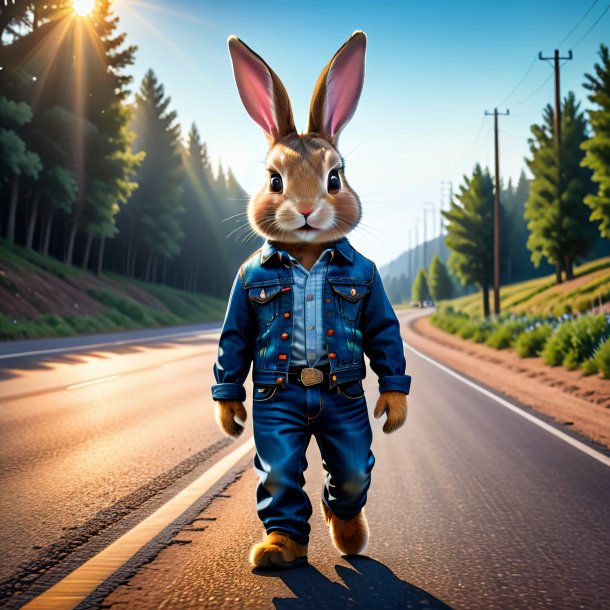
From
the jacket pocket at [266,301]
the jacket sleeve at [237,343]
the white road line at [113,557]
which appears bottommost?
the white road line at [113,557]

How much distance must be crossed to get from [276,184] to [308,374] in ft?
3.36

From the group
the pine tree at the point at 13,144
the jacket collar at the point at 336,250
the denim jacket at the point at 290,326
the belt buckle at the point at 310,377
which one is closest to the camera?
the belt buckle at the point at 310,377

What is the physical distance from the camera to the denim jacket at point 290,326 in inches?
146

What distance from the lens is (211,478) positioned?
5887 millimetres

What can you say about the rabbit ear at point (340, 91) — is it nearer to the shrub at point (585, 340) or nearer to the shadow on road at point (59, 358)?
the shadow on road at point (59, 358)

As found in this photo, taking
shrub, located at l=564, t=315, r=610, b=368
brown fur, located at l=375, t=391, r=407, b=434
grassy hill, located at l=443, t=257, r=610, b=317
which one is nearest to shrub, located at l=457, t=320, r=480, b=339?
grassy hill, located at l=443, t=257, r=610, b=317

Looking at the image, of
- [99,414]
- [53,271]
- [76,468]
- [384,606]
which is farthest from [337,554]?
[53,271]

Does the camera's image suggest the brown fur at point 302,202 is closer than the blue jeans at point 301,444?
No

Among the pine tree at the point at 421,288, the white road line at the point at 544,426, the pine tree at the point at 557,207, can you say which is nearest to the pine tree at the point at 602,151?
the pine tree at the point at 557,207

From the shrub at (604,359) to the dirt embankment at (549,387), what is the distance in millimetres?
157

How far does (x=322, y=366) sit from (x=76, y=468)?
331 cm

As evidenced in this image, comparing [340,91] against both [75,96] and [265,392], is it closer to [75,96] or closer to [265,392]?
[265,392]

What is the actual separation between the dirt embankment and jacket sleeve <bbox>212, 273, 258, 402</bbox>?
17.1ft

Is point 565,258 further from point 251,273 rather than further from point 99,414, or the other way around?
point 251,273
